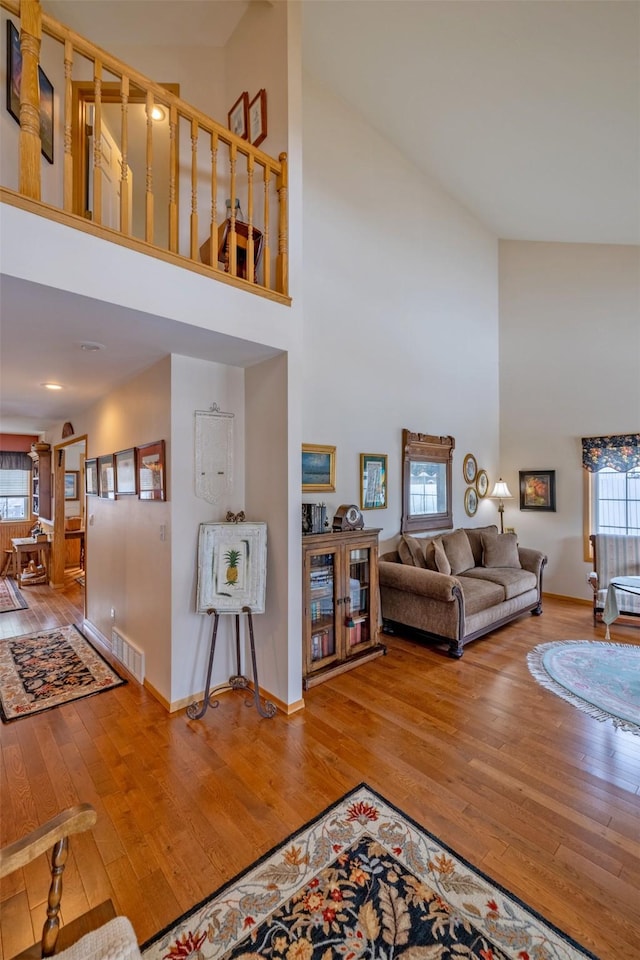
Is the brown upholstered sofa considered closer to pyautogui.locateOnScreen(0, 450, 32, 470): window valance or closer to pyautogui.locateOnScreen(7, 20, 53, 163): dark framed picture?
pyautogui.locateOnScreen(7, 20, 53, 163): dark framed picture

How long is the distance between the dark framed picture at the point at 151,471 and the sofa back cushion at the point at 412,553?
8.17 ft

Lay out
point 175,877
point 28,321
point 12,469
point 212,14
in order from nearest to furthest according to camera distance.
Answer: point 175,877 < point 28,321 < point 212,14 < point 12,469

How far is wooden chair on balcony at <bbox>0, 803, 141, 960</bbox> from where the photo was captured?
3.05 ft

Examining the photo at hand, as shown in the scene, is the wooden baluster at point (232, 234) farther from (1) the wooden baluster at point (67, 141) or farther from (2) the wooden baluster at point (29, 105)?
(2) the wooden baluster at point (29, 105)

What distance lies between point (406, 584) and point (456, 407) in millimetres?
2567

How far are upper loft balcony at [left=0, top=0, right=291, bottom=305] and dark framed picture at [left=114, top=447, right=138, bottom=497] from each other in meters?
1.57

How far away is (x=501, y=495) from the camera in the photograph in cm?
561

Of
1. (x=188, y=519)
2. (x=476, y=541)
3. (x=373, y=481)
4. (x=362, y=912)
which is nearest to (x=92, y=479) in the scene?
(x=188, y=519)

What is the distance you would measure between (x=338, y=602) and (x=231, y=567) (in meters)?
1.00

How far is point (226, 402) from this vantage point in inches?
118

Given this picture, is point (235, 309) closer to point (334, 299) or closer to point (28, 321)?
point (28, 321)

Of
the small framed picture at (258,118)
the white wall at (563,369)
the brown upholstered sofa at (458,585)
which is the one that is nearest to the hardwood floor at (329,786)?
the brown upholstered sofa at (458,585)

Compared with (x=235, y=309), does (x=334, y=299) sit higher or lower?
higher

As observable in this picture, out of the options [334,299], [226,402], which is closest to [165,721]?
[226,402]
